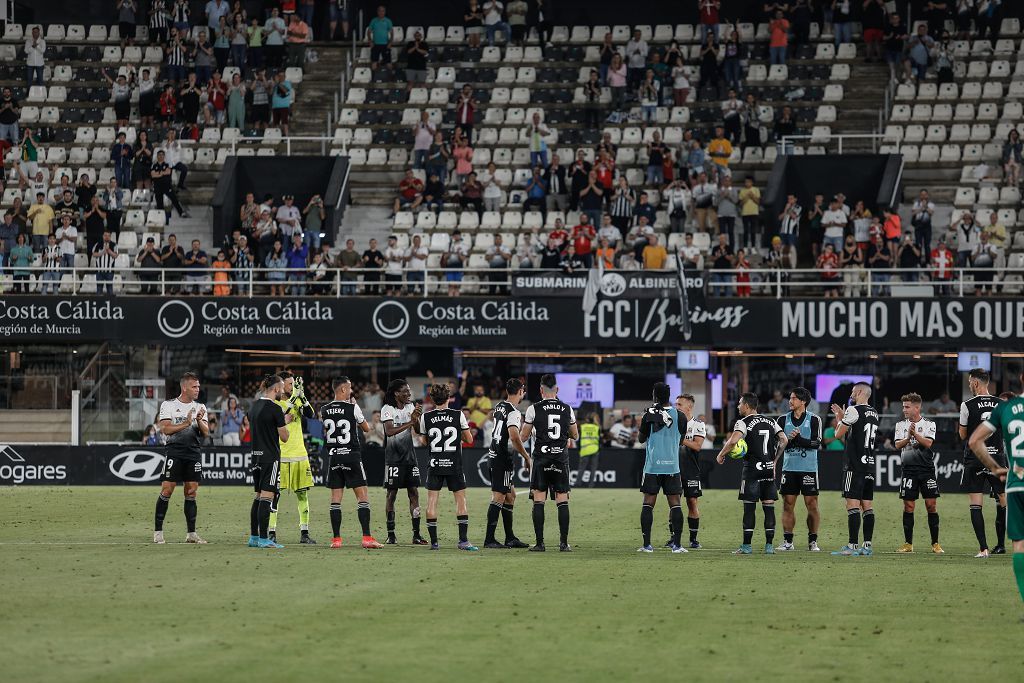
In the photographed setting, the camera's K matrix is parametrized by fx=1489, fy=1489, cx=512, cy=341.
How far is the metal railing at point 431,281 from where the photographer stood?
3744 centimetres

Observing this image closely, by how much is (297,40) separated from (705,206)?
51.9 feet

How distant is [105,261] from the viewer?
40438 millimetres

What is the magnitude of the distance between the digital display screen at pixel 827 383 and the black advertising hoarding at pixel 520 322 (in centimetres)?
92

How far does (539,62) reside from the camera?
158 ft

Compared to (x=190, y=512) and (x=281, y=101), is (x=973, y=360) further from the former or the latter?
(x=190, y=512)

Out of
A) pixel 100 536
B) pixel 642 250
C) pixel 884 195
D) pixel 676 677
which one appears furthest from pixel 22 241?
pixel 676 677

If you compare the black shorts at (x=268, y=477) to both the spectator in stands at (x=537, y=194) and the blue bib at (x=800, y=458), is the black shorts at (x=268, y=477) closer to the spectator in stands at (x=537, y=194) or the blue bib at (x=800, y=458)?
the blue bib at (x=800, y=458)

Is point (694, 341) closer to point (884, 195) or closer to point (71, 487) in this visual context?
point (884, 195)

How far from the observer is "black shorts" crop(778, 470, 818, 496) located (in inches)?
806

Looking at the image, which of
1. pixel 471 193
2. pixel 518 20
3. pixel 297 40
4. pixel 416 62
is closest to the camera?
pixel 471 193

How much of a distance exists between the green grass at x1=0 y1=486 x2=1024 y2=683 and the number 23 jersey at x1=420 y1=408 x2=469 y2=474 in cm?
117

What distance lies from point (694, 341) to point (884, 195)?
24.5ft

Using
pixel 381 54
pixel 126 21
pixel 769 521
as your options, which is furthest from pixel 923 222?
pixel 126 21

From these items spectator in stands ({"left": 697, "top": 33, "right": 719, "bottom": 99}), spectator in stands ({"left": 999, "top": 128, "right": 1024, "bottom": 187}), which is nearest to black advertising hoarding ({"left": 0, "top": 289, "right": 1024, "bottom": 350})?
spectator in stands ({"left": 999, "top": 128, "right": 1024, "bottom": 187})
